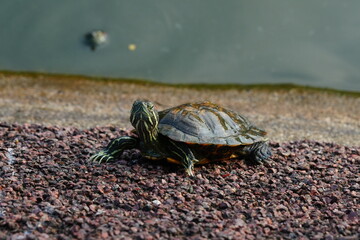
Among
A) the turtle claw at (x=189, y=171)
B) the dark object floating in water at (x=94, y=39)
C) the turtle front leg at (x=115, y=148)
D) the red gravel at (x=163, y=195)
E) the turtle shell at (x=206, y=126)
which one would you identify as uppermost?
the dark object floating in water at (x=94, y=39)

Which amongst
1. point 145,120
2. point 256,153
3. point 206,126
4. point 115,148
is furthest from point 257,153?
point 115,148

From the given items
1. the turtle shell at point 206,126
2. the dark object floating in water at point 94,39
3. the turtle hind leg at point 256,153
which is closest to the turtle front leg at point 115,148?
the turtle shell at point 206,126

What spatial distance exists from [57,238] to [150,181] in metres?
1.20

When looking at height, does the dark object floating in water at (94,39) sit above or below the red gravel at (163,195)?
above

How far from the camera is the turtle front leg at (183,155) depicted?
15.1 feet

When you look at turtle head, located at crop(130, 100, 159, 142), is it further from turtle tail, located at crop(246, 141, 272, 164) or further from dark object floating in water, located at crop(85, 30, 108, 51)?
dark object floating in water, located at crop(85, 30, 108, 51)

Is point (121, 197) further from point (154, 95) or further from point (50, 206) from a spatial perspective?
point (154, 95)

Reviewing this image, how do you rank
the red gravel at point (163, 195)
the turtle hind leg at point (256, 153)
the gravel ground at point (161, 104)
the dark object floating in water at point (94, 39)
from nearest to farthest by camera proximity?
the red gravel at point (163, 195) → the turtle hind leg at point (256, 153) → the gravel ground at point (161, 104) → the dark object floating in water at point (94, 39)

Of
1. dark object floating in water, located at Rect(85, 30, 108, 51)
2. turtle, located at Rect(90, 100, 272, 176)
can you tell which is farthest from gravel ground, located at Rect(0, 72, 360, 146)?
turtle, located at Rect(90, 100, 272, 176)

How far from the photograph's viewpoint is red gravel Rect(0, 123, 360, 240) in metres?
3.60

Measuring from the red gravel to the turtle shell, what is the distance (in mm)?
313

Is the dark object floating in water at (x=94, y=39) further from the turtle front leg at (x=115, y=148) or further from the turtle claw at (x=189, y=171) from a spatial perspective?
the turtle claw at (x=189, y=171)

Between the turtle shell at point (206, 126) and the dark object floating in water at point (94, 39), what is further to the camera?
the dark object floating in water at point (94, 39)

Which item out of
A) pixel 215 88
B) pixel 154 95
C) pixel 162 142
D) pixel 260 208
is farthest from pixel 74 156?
pixel 215 88
